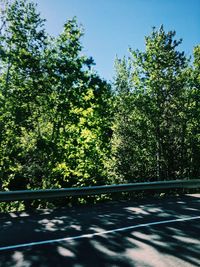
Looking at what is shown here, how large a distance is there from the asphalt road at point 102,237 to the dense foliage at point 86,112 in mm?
8438

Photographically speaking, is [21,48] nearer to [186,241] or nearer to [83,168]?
[83,168]

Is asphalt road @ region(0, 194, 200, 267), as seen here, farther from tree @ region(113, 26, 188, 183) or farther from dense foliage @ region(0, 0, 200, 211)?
tree @ region(113, 26, 188, 183)

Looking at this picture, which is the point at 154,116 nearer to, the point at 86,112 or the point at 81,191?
the point at 86,112

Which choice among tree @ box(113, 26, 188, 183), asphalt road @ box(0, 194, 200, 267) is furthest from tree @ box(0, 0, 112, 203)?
asphalt road @ box(0, 194, 200, 267)

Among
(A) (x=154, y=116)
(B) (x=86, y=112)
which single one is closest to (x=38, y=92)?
(B) (x=86, y=112)

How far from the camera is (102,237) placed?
6340mm

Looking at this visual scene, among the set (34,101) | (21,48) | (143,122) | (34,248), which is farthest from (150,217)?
(143,122)

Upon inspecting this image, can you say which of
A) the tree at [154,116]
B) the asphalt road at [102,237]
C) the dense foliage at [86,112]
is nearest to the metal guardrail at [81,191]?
the asphalt road at [102,237]

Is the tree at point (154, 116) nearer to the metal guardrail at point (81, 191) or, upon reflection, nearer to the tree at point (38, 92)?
the tree at point (38, 92)

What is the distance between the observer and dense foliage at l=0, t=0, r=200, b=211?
16.1 meters

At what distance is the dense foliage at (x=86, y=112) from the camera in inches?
632

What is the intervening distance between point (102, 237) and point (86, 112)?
510 inches

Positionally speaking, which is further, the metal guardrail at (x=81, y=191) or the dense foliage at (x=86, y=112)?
the dense foliage at (x=86, y=112)

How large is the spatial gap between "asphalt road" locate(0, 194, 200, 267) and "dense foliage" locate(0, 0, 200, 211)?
8.44m
